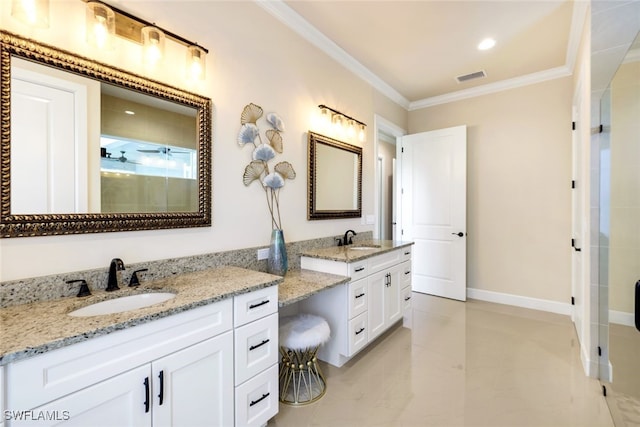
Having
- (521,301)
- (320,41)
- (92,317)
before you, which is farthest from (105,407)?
(521,301)

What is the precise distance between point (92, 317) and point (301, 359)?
1332mm

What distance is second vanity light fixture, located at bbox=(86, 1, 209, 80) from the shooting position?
1.38 metres

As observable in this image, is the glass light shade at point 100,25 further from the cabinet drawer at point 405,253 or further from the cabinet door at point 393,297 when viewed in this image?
the cabinet drawer at point 405,253

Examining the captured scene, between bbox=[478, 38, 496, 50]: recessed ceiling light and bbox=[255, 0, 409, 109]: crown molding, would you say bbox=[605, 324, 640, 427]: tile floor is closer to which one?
bbox=[478, 38, 496, 50]: recessed ceiling light

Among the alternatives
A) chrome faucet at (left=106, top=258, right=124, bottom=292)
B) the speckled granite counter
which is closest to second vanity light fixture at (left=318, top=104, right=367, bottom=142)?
the speckled granite counter

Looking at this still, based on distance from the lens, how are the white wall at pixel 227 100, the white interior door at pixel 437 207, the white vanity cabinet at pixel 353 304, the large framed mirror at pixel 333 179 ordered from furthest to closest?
the white interior door at pixel 437 207
the large framed mirror at pixel 333 179
the white vanity cabinet at pixel 353 304
the white wall at pixel 227 100

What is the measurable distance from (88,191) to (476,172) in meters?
4.13

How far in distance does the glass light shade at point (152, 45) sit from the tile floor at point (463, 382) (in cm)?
215

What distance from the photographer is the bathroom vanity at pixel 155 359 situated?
0.88 meters

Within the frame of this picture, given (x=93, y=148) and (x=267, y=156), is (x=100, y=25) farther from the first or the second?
(x=267, y=156)

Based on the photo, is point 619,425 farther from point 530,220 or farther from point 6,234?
point 6,234

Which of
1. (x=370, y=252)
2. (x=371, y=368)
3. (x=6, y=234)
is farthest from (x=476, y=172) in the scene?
(x=6, y=234)

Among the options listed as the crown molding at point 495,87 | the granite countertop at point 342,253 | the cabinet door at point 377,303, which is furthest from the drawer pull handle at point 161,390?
the crown molding at point 495,87

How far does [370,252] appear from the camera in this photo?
2467 millimetres
